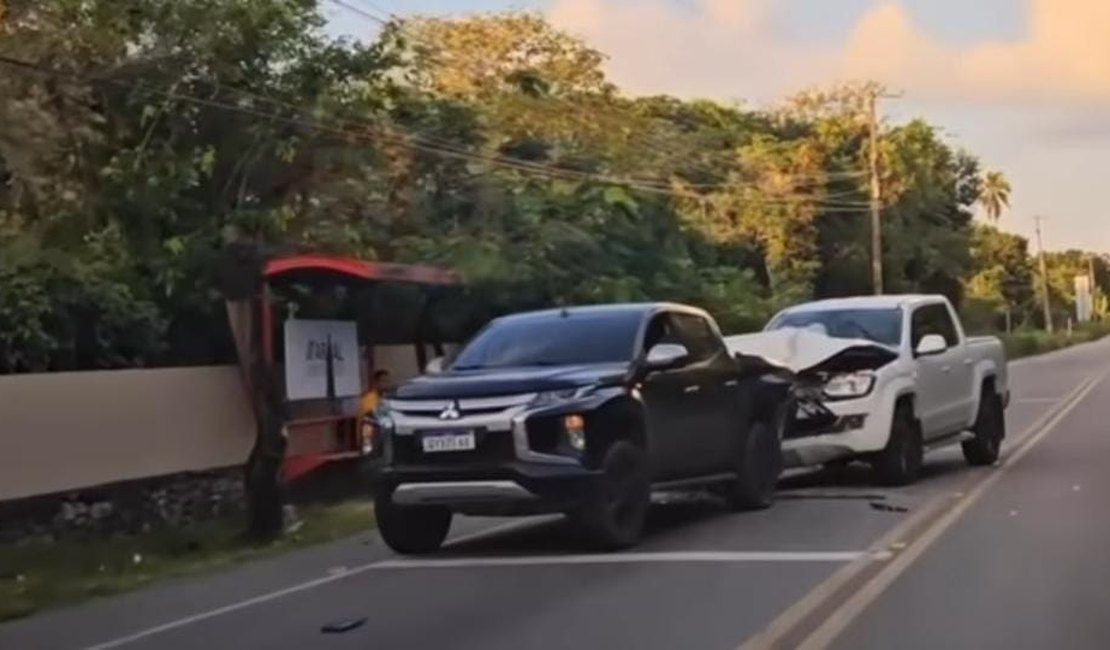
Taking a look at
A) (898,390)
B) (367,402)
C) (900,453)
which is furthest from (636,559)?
(367,402)

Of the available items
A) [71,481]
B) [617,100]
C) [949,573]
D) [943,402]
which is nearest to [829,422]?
[943,402]

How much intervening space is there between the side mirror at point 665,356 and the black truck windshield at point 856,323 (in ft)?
13.8

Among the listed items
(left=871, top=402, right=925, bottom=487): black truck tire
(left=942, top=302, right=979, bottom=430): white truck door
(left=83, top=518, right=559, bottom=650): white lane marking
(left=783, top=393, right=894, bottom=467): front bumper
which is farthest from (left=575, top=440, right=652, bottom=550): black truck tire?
(left=942, top=302, right=979, bottom=430): white truck door

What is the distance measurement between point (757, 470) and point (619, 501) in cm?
301

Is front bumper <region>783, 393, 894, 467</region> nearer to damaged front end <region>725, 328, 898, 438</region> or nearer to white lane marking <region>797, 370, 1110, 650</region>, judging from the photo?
→ damaged front end <region>725, 328, 898, 438</region>

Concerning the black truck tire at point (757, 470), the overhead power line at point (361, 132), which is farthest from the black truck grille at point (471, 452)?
the overhead power line at point (361, 132)

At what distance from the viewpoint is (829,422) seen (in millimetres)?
17531

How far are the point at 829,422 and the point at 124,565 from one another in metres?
6.76

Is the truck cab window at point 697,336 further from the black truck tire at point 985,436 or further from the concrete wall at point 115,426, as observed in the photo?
the concrete wall at point 115,426

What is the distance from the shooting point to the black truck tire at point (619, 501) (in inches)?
516

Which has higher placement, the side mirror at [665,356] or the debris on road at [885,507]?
the side mirror at [665,356]

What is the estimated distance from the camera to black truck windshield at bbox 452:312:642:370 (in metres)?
14.3

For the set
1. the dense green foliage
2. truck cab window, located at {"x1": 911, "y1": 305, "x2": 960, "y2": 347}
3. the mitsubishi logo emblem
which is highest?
the dense green foliage

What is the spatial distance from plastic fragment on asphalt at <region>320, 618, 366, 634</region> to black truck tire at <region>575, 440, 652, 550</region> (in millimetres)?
2888
